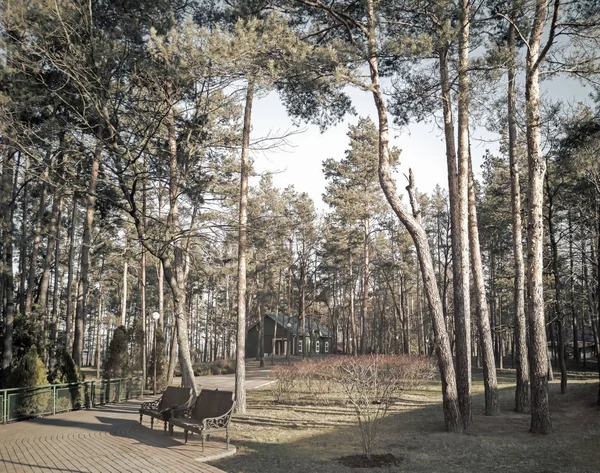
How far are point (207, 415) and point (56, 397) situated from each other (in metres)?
5.33

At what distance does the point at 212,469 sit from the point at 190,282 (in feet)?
120

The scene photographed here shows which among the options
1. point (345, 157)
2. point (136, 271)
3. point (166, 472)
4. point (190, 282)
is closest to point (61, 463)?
point (166, 472)

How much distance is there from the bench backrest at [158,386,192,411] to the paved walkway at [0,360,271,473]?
1.74 feet

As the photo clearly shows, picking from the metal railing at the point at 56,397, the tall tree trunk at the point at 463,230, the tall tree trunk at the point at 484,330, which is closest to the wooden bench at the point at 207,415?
the metal railing at the point at 56,397

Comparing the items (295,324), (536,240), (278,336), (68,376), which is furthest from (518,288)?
(278,336)

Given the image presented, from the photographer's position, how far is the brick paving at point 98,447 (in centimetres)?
650

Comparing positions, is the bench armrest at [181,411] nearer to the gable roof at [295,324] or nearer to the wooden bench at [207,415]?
the wooden bench at [207,415]

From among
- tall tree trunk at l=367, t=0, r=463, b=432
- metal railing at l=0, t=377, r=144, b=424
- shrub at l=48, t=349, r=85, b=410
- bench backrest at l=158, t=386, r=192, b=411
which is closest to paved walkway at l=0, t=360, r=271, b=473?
metal railing at l=0, t=377, r=144, b=424

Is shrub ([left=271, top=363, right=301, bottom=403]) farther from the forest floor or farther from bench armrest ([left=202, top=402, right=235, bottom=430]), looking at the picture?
bench armrest ([left=202, top=402, right=235, bottom=430])

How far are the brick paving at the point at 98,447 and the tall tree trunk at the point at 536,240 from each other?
6.58m

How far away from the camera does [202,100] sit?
10.7m

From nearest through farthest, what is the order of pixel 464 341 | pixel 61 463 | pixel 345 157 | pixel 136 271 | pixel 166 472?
pixel 166 472 < pixel 61 463 < pixel 464 341 < pixel 345 157 < pixel 136 271

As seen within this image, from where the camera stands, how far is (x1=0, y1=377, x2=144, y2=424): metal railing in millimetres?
10141

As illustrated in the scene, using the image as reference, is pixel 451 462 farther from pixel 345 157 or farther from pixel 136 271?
pixel 136 271
